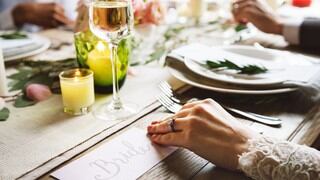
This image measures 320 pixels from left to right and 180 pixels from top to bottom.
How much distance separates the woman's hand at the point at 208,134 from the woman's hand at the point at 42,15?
3.65 feet

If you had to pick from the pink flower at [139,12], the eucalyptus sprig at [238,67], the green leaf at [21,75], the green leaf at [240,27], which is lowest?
the green leaf at [21,75]

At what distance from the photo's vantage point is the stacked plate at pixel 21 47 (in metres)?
1.16

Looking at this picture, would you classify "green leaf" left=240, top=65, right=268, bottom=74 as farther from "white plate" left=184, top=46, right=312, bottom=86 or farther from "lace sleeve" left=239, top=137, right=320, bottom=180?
"lace sleeve" left=239, top=137, right=320, bottom=180

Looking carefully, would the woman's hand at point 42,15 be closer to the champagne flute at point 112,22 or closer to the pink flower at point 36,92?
the pink flower at point 36,92

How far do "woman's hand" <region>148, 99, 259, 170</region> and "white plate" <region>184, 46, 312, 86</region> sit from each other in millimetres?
219

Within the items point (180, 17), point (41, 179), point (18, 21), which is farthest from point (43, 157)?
point (18, 21)

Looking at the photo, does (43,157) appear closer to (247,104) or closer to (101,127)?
(101,127)

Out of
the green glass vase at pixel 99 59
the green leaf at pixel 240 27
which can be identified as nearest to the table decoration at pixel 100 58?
the green glass vase at pixel 99 59

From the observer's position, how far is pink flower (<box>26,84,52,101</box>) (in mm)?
927

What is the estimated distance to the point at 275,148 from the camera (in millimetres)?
630

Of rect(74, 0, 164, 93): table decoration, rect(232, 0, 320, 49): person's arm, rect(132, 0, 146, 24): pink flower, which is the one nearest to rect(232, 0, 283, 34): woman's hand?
rect(232, 0, 320, 49): person's arm

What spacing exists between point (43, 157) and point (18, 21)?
1.37m

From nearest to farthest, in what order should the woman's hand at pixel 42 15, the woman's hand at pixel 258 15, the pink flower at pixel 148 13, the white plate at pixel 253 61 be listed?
the white plate at pixel 253 61 < the pink flower at pixel 148 13 < the woman's hand at pixel 258 15 < the woman's hand at pixel 42 15

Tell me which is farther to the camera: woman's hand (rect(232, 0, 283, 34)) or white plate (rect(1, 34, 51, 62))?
woman's hand (rect(232, 0, 283, 34))
